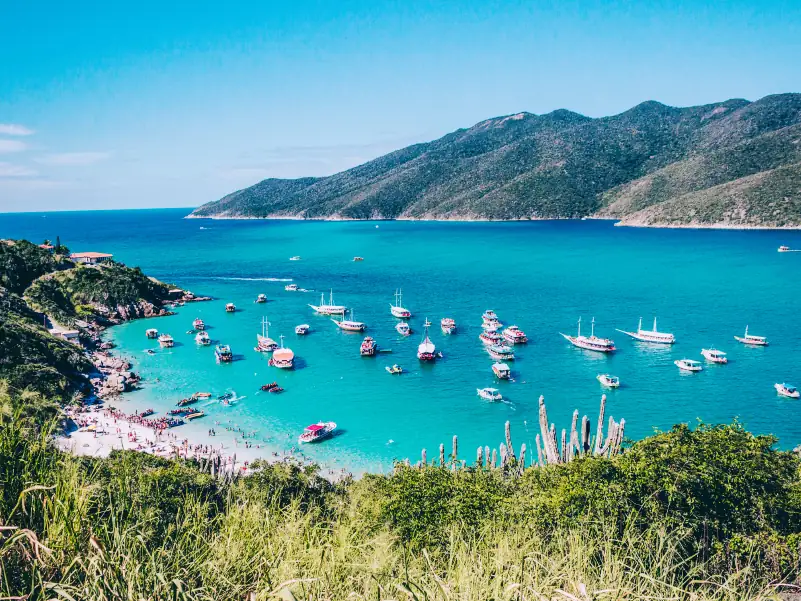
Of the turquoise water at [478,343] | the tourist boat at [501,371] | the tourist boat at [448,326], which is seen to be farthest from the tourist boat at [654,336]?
the tourist boat at [448,326]

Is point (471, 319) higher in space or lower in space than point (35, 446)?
lower

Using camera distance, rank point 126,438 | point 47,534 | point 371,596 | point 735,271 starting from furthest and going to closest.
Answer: point 735,271 → point 126,438 → point 371,596 → point 47,534

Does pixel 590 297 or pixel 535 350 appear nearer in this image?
pixel 535 350

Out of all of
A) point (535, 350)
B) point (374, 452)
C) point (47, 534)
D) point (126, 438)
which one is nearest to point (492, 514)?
point (47, 534)

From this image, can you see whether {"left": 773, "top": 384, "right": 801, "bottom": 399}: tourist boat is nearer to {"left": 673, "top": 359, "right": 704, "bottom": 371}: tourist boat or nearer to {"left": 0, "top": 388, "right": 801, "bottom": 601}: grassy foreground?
{"left": 673, "top": 359, "right": 704, "bottom": 371}: tourist boat

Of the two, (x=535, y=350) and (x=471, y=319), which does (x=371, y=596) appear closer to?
(x=535, y=350)

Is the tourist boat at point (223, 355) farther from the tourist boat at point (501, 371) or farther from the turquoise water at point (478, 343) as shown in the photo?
the tourist boat at point (501, 371)

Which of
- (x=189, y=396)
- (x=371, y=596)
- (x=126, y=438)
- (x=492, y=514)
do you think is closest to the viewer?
(x=371, y=596)

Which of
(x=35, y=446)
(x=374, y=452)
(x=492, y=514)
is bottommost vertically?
(x=374, y=452)
